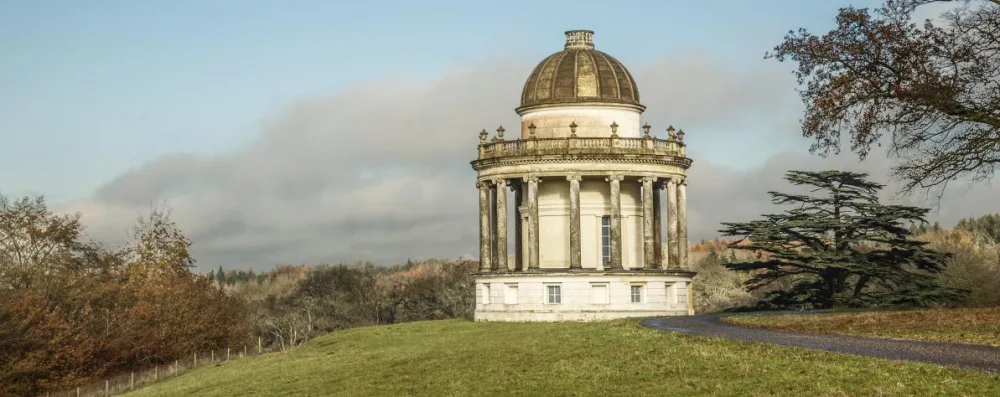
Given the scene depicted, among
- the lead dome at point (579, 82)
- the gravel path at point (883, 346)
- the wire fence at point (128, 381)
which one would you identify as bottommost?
the wire fence at point (128, 381)

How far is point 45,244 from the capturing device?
80312 mm

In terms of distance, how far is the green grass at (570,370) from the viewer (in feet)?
81.9

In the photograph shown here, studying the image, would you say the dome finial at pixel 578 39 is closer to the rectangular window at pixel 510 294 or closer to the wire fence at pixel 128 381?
the rectangular window at pixel 510 294

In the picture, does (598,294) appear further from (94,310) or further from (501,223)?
(94,310)

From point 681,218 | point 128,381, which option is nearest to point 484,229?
point 681,218

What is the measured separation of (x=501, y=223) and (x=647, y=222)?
702 centimetres

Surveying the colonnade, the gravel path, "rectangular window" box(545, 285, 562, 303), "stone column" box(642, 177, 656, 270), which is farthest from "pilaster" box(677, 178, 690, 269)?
the gravel path

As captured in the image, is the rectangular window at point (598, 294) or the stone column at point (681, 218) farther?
the stone column at point (681, 218)

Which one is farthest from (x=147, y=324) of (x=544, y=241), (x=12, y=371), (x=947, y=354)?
(x=947, y=354)

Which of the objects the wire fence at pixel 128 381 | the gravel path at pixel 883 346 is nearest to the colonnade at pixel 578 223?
the wire fence at pixel 128 381

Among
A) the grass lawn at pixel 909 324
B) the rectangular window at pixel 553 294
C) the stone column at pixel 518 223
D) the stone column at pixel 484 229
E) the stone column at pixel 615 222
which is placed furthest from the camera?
the stone column at pixel 518 223

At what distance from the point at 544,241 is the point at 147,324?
2594cm

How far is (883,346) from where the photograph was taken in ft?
99.5

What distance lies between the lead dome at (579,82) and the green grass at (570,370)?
48.2 feet
